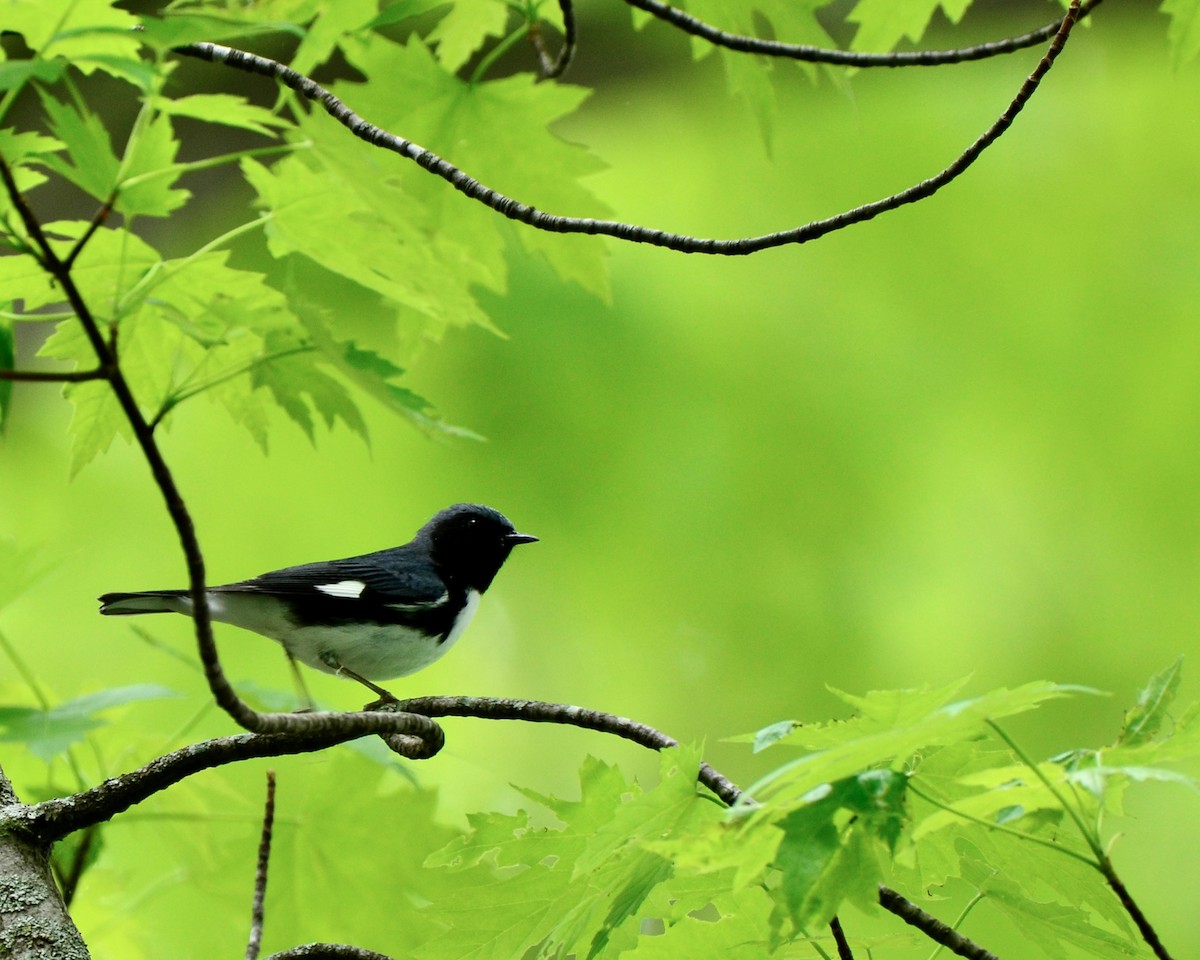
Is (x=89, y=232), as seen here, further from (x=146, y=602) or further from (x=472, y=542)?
(x=472, y=542)

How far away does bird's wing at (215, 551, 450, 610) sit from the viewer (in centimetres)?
277

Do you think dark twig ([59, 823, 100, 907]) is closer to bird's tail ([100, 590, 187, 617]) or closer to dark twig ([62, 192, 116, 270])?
bird's tail ([100, 590, 187, 617])

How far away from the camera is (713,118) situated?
205 inches

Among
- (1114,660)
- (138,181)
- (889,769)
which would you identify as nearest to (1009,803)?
(889,769)

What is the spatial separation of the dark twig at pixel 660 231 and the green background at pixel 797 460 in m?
3.14

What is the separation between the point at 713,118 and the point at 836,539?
6.39ft

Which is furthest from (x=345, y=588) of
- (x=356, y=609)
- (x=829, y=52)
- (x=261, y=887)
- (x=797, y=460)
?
(x=797, y=460)

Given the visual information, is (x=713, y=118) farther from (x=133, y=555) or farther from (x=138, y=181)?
(x=138, y=181)

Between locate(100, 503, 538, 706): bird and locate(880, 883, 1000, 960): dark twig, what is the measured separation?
4.69 feet

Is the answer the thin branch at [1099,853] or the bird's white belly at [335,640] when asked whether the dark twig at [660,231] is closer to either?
the thin branch at [1099,853]

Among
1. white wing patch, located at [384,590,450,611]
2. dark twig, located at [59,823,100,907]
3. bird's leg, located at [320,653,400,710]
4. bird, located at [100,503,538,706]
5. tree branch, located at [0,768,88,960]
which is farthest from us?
white wing patch, located at [384,590,450,611]

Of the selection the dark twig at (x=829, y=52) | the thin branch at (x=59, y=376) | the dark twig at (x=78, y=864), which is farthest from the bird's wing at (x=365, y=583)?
the thin branch at (x=59, y=376)

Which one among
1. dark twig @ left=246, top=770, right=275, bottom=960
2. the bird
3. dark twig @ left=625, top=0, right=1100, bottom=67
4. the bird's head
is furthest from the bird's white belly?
dark twig @ left=625, top=0, right=1100, bottom=67

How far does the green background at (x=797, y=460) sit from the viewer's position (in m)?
5.05
